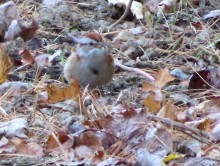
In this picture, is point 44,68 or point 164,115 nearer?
point 164,115

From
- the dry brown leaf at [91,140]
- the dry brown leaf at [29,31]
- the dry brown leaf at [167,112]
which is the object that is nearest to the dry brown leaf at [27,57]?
the dry brown leaf at [29,31]

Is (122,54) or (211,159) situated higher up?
(211,159)

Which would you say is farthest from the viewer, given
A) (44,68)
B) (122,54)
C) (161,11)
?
(161,11)

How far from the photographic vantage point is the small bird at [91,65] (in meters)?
4.88

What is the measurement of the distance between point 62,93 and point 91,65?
461 millimetres

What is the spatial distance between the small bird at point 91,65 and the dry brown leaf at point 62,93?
1.01 ft

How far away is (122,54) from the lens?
18.8 feet

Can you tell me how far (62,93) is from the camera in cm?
451

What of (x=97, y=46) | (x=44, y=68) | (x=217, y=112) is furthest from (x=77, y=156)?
(x=44, y=68)

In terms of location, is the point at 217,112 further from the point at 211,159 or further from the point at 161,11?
the point at 161,11

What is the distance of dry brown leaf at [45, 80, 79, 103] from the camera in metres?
4.47

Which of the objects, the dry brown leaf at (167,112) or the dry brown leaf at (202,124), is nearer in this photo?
the dry brown leaf at (202,124)

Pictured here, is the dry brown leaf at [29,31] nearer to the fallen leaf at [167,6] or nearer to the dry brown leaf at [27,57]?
the dry brown leaf at [27,57]

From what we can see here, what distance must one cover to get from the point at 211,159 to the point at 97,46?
5.96 ft
